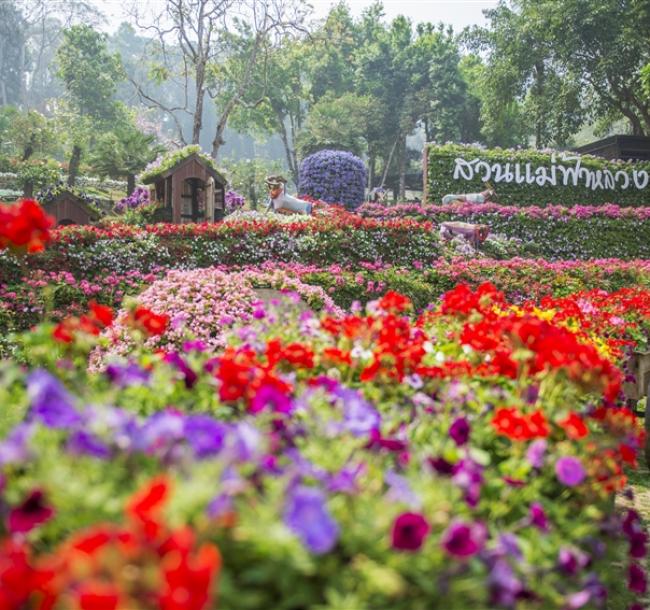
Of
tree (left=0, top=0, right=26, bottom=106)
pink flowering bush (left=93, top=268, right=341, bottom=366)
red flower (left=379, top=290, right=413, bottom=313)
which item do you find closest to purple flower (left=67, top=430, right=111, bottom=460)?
red flower (left=379, top=290, right=413, bottom=313)

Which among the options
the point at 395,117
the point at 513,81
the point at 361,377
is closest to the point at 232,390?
the point at 361,377

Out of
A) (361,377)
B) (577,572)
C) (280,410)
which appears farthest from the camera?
(361,377)

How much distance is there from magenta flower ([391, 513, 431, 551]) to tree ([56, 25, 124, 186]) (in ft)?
169

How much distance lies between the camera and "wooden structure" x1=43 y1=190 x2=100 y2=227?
48.4 ft

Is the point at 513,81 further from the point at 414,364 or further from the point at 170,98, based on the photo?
the point at 170,98

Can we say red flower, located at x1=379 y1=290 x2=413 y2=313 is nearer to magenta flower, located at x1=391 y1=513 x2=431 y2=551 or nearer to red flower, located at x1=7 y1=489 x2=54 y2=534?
magenta flower, located at x1=391 y1=513 x2=431 y2=551

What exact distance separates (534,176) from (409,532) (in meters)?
→ 24.8

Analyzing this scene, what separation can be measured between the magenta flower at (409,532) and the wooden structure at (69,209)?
47.9ft

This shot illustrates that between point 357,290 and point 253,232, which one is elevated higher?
point 253,232

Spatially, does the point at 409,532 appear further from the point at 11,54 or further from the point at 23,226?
the point at 11,54

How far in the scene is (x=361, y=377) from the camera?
2.72 meters

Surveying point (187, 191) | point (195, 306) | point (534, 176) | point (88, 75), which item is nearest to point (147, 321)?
point (195, 306)

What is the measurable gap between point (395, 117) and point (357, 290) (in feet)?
121

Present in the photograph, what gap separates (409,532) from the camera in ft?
4.53
